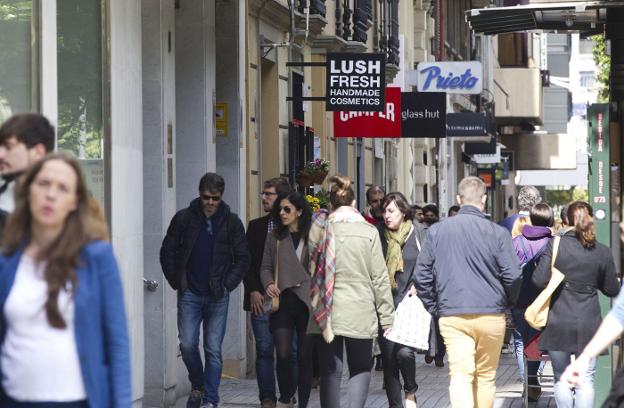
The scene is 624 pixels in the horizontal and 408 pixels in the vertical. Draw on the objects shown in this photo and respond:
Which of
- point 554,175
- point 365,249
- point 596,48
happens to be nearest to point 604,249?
point 365,249

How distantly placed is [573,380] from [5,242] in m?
2.62

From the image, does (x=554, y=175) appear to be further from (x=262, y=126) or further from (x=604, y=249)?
A: (x=604, y=249)

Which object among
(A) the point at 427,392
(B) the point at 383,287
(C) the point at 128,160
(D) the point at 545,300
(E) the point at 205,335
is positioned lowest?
(A) the point at 427,392

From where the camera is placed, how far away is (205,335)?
1248 cm

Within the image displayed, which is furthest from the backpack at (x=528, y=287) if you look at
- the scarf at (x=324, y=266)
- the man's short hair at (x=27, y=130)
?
the man's short hair at (x=27, y=130)

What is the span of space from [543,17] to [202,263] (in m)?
3.85

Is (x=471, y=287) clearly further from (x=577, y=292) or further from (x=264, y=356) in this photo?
(x=264, y=356)

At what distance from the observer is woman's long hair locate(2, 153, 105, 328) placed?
5.39 m

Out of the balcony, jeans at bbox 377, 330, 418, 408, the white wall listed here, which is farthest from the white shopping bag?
the balcony

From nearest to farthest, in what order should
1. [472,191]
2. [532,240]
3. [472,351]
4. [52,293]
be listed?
A: [52,293] → [472,351] → [472,191] → [532,240]

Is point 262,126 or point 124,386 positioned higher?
point 262,126

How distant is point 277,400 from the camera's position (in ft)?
44.7

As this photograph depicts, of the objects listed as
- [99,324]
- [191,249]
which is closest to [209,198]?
[191,249]

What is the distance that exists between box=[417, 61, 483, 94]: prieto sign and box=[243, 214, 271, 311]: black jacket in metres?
16.0
